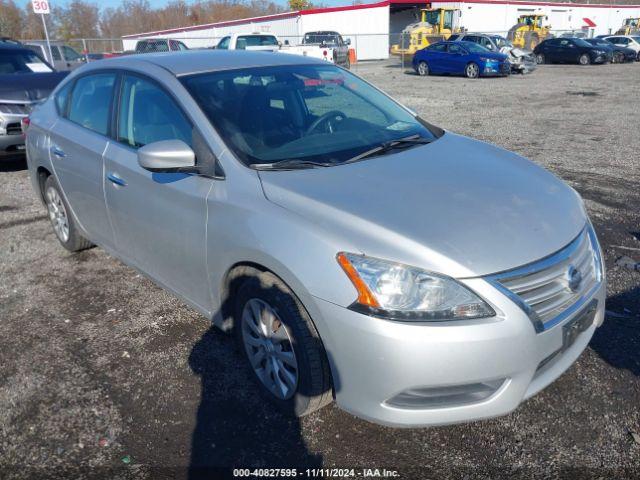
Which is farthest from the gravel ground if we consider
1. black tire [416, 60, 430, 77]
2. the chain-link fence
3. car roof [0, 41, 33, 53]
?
black tire [416, 60, 430, 77]

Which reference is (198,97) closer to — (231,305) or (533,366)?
(231,305)

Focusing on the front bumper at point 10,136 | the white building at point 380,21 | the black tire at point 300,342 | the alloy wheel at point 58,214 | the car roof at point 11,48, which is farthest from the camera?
the white building at point 380,21

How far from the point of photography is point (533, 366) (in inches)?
88.7

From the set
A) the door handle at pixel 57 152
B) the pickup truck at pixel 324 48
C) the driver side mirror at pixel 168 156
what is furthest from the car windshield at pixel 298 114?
the pickup truck at pixel 324 48

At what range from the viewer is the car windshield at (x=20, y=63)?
934cm

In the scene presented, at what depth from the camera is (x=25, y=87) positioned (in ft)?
27.0

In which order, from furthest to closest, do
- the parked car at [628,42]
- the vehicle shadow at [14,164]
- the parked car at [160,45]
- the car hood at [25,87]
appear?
the parked car at [628,42], the parked car at [160,45], the vehicle shadow at [14,164], the car hood at [25,87]

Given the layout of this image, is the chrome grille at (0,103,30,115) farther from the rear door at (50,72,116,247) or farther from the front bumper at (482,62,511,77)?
the front bumper at (482,62,511,77)

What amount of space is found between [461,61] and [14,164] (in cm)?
1970

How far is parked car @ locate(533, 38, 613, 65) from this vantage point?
28078mm

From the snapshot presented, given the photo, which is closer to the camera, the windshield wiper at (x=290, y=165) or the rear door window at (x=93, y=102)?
the windshield wiper at (x=290, y=165)

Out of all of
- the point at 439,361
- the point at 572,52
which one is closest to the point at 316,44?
the point at 572,52

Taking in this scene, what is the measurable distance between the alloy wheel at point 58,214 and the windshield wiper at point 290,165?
264 centimetres

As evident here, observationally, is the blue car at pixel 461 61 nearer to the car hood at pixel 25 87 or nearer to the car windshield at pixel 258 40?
the car windshield at pixel 258 40
